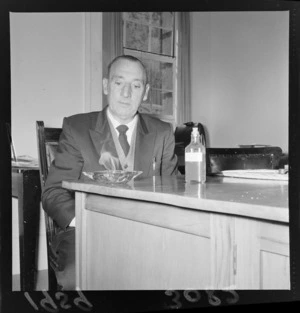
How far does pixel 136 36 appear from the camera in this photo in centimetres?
132

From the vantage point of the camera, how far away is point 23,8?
3.93 ft

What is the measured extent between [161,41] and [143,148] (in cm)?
47

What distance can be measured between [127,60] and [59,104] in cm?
26

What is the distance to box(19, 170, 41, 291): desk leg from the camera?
127 centimetres

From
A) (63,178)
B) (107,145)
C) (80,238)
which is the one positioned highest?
(107,145)

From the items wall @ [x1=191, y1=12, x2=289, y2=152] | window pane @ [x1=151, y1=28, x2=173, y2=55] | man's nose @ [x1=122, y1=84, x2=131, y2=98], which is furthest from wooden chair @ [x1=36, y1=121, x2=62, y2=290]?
wall @ [x1=191, y1=12, x2=289, y2=152]

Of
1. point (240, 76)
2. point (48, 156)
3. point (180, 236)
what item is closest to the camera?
point (180, 236)

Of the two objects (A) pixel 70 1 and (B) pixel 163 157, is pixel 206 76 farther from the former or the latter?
(A) pixel 70 1

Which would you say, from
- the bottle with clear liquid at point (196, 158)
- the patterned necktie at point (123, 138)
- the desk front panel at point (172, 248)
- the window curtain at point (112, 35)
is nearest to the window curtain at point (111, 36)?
the window curtain at point (112, 35)

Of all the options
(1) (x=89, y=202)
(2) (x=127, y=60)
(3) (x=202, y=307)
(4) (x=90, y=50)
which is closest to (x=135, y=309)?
(3) (x=202, y=307)

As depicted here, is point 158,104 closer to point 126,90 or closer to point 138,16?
point 126,90

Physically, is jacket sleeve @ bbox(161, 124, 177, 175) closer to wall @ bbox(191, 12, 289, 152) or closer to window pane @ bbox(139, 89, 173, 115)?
window pane @ bbox(139, 89, 173, 115)

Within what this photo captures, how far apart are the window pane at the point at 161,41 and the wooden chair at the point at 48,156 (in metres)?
0.46

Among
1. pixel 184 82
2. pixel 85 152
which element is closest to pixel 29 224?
pixel 85 152
